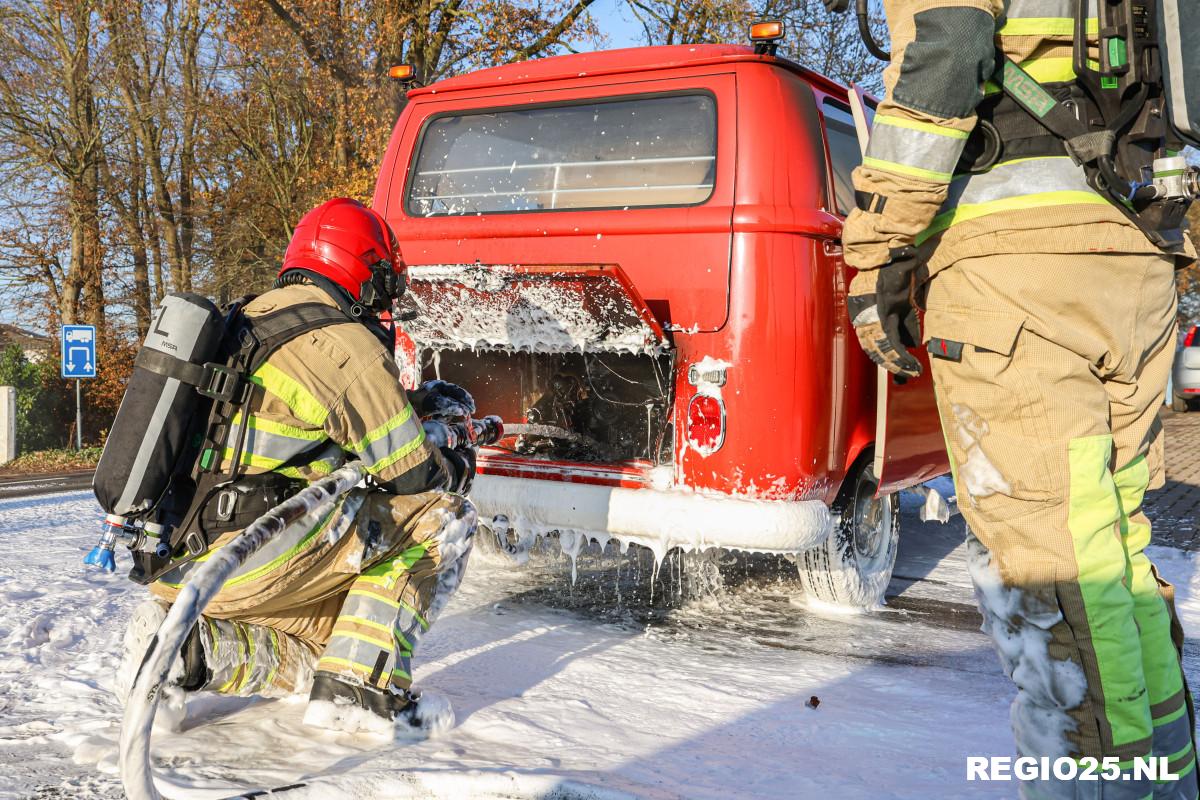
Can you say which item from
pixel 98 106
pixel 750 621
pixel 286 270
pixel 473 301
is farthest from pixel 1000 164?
pixel 98 106

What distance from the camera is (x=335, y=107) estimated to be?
659 inches

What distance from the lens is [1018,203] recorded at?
223 cm

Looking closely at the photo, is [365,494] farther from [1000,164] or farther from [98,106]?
[98,106]

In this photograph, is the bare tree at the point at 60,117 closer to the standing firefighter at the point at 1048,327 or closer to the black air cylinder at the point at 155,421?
the black air cylinder at the point at 155,421

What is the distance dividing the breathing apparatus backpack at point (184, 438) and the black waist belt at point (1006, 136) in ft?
5.53

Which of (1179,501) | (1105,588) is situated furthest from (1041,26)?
(1179,501)

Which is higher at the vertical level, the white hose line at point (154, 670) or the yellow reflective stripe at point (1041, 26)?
the yellow reflective stripe at point (1041, 26)

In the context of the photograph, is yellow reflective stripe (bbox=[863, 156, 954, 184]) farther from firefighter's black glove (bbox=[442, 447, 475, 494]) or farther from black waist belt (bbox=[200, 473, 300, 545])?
black waist belt (bbox=[200, 473, 300, 545])

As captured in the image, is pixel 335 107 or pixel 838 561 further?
pixel 335 107

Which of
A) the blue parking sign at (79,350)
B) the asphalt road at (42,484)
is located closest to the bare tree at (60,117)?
the blue parking sign at (79,350)

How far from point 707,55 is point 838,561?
222 centimetres

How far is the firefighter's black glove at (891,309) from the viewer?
2344mm

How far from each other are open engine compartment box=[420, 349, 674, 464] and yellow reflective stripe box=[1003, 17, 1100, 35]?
7.40ft

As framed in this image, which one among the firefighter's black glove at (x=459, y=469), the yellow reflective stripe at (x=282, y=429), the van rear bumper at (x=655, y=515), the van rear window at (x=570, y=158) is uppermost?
the van rear window at (x=570, y=158)
